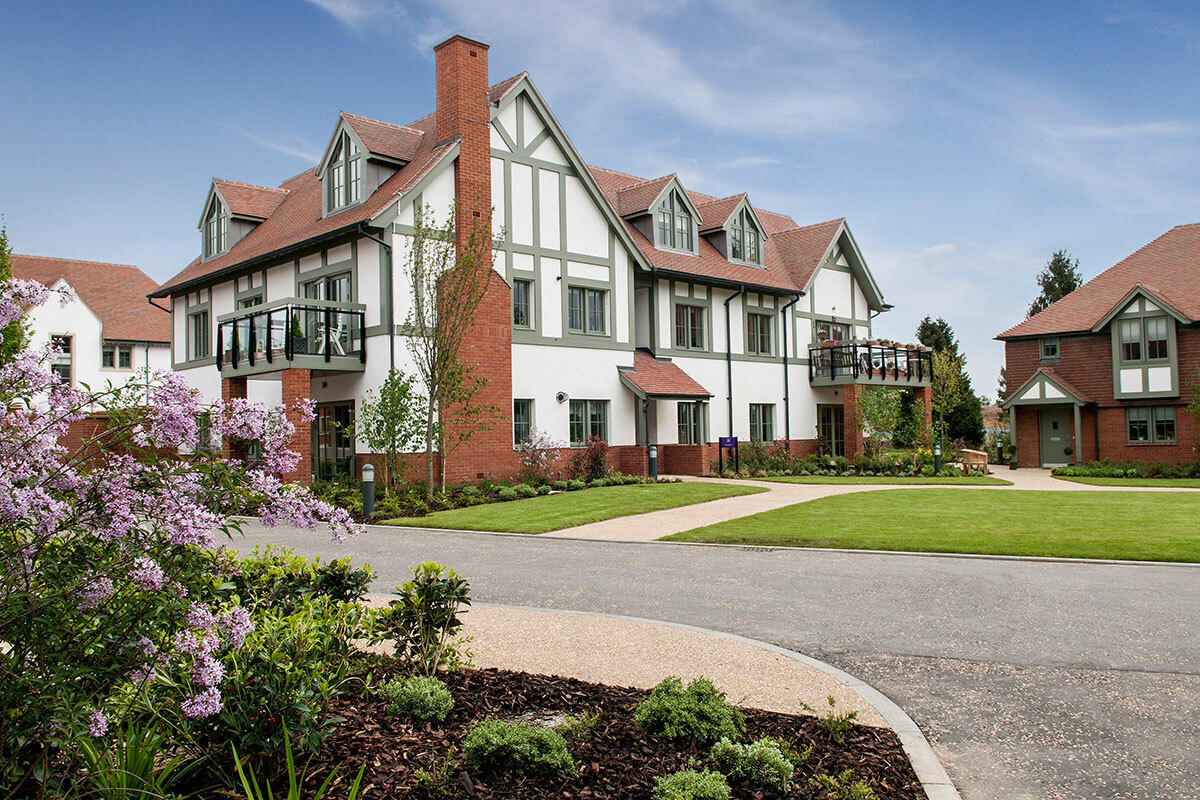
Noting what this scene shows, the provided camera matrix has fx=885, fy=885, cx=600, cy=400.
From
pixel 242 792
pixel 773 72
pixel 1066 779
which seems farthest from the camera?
pixel 773 72

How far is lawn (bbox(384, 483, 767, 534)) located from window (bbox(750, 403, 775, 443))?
8.84 metres

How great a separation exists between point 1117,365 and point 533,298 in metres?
23.3

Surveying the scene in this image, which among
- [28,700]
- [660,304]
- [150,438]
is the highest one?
[660,304]

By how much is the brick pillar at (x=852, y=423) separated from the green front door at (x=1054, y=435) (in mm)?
9176

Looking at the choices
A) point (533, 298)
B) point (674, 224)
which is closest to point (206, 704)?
point (533, 298)

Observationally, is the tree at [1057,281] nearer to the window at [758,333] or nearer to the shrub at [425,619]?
the window at [758,333]

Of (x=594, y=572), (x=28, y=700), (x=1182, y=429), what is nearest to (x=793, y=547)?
(x=594, y=572)

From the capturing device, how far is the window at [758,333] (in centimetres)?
3188

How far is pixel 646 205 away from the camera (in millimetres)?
29297

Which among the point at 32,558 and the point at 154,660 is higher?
the point at 32,558

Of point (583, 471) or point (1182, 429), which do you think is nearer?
point (583, 471)

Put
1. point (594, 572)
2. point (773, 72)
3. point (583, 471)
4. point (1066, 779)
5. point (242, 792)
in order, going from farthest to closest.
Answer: point (583, 471) < point (773, 72) < point (594, 572) < point (1066, 779) < point (242, 792)

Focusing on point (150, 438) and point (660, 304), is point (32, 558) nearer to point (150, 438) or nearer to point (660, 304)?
point (150, 438)

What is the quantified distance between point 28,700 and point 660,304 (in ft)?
85.3
